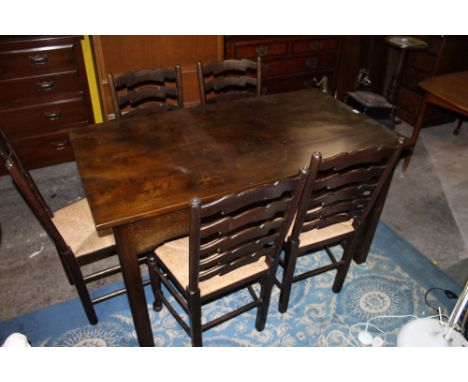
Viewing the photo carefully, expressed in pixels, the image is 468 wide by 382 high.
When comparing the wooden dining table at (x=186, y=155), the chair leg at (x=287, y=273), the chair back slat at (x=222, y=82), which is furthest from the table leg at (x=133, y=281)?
the chair back slat at (x=222, y=82)

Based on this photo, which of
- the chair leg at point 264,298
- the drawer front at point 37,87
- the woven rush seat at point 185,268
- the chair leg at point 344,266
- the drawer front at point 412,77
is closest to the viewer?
the woven rush seat at point 185,268

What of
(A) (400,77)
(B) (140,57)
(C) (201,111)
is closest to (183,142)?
(C) (201,111)

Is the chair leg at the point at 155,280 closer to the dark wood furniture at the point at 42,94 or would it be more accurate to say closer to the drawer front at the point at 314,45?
the dark wood furniture at the point at 42,94

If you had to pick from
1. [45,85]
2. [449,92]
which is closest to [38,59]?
[45,85]

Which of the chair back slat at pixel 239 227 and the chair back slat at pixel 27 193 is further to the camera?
the chair back slat at pixel 27 193

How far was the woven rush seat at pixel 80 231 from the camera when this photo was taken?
5.74 ft

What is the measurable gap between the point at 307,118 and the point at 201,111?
0.57m

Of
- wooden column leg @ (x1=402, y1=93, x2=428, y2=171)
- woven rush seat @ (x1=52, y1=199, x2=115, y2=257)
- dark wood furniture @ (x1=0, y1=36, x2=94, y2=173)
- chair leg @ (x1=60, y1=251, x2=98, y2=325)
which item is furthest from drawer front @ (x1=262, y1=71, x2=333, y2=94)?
chair leg @ (x1=60, y1=251, x2=98, y2=325)

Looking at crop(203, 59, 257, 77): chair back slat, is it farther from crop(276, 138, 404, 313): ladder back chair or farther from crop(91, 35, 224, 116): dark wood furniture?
crop(276, 138, 404, 313): ladder back chair

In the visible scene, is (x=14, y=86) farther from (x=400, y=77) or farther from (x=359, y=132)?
(x=400, y=77)

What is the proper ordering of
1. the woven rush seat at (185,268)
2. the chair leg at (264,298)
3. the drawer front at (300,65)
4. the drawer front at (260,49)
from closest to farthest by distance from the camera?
the woven rush seat at (185,268), the chair leg at (264,298), the drawer front at (260,49), the drawer front at (300,65)

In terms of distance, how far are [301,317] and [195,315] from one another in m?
0.68

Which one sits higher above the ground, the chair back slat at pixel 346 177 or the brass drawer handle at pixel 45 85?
the chair back slat at pixel 346 177

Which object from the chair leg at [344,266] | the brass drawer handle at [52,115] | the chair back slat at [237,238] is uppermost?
the chair back slat at [237,238]
